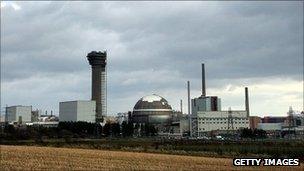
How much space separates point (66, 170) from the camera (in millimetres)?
37344

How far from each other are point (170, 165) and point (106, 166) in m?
5.70

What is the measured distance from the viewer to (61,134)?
7347 inches

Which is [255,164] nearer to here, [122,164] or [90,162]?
[122,164]

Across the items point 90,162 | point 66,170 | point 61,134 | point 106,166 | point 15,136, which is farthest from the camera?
point 61,134

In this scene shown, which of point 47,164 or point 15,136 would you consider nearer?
point 47,164

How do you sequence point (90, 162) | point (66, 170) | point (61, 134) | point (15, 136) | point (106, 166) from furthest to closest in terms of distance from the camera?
point (61, 134) < point (15, 136) < point (90, 162) < point (106, 166) < point (66, 170)

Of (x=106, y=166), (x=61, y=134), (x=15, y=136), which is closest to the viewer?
(x=106, y=166)

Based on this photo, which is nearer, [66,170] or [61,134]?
[66,170]

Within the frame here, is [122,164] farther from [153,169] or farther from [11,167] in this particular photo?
[11,167]

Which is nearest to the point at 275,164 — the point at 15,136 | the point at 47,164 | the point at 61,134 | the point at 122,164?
the point at 122,164

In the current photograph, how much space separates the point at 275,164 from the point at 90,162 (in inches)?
668

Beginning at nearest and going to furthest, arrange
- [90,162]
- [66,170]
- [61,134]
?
[66,170] < [90,162] < [61,134]

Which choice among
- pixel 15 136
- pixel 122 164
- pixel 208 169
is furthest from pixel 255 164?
pixel 15 136

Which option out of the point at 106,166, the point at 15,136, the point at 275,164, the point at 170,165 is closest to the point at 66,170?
the point at 106,166
